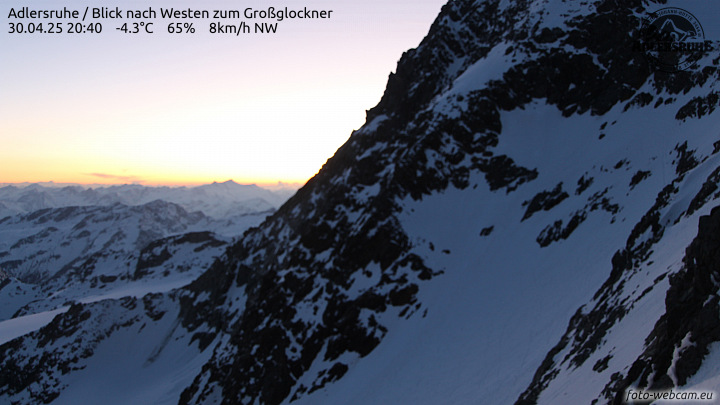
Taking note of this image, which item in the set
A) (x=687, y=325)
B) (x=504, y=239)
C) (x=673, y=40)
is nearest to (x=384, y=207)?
(x=504, y=239)

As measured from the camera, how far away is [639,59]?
215 feet

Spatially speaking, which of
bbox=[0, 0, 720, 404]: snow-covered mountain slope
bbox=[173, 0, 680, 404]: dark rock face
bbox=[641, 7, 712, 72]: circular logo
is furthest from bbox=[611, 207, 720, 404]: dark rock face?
bbox=[641, 7, 712, 72]: circular logo

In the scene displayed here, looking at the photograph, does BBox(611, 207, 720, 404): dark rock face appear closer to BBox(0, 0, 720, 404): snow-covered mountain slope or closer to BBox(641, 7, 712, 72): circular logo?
BBox(0, 0, 720, 404): snow-covered mountain slope

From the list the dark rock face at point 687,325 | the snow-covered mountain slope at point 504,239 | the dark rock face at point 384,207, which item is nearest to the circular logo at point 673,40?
the snow-covered mountain slope at point 504,239

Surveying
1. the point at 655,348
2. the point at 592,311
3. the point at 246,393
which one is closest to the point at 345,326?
the point at 246,393

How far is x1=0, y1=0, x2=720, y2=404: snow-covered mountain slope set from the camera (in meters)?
25.6

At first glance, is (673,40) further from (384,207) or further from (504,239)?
(384,207)

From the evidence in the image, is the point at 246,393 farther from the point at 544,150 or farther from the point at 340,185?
the point at 544,150

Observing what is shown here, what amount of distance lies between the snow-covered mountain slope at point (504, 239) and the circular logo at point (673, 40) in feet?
6.39

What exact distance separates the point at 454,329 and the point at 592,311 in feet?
67.1

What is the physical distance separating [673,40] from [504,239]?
38.4 m

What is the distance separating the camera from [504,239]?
188ft

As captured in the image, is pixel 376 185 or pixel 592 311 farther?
pixel 376 185

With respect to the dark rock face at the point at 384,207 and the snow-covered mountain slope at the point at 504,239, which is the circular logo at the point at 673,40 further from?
the dark rock face at the point at 384,207
